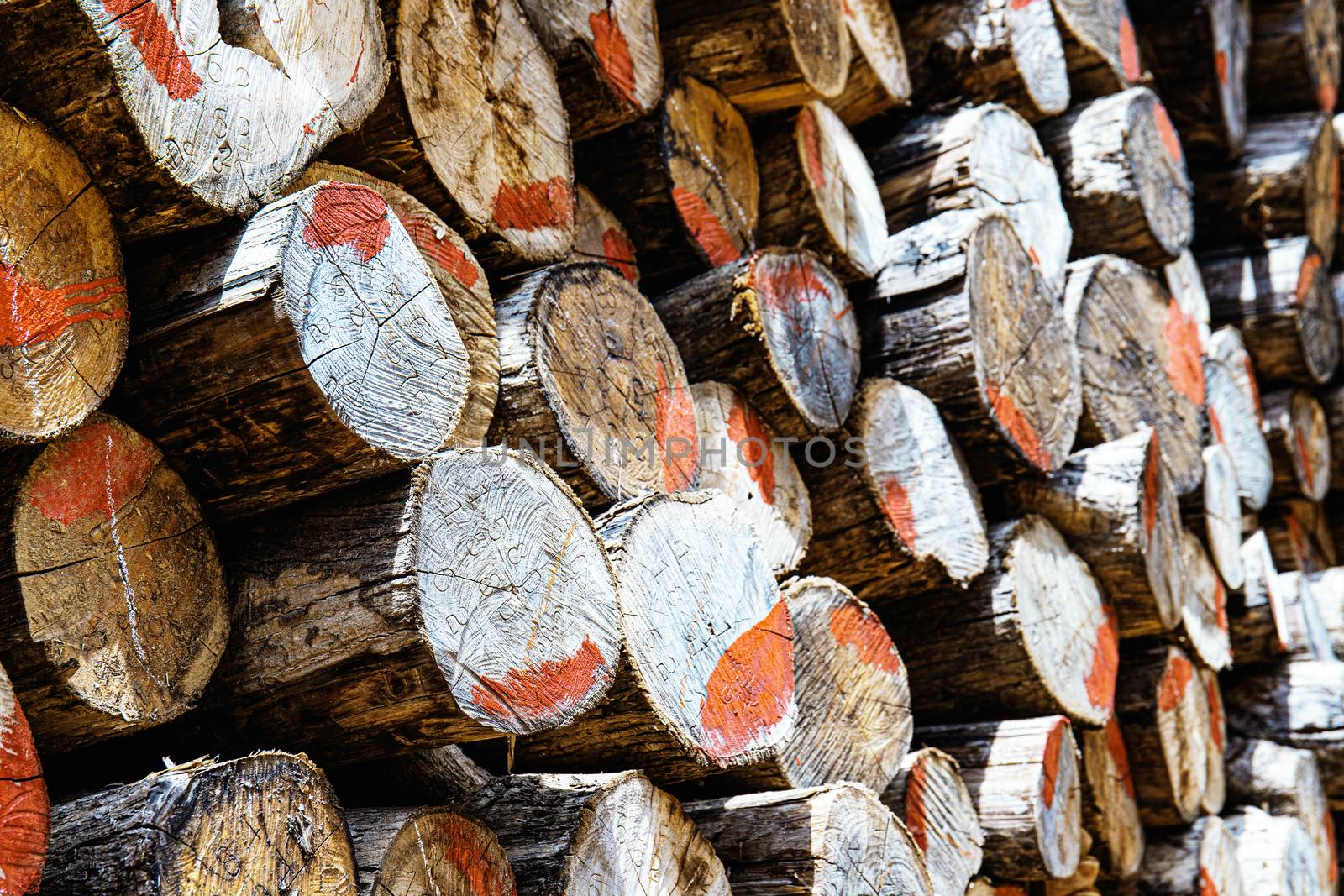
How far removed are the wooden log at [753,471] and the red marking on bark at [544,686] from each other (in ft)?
1.77

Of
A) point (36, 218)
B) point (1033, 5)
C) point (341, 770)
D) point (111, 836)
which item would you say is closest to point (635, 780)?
point (341, 770)

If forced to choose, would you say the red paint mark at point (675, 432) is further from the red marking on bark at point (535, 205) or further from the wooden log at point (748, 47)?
the wooden log at point (748, 47)

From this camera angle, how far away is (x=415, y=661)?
1259mm

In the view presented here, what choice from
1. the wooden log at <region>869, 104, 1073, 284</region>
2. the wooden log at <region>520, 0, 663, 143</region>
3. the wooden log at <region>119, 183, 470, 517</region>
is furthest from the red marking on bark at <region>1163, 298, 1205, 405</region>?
the wooden log at <region>119, 183, 470, 517</region>

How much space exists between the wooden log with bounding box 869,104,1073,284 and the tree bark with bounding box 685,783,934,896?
4.39 feet

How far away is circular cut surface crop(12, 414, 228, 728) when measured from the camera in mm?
1142

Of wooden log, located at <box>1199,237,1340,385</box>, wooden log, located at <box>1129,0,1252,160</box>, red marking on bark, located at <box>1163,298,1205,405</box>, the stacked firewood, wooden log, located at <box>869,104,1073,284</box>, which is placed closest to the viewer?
the stacked firewood

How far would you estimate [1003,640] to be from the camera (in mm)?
2369

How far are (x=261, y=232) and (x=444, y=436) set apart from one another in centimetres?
29

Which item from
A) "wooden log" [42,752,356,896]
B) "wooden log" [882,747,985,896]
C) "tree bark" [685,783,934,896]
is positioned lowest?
"wooden log" [882,747,985,896]

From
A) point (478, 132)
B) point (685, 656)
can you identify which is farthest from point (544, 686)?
point (478, 132)

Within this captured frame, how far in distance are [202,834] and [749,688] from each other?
0.81 metres

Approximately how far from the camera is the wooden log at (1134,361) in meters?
3.01

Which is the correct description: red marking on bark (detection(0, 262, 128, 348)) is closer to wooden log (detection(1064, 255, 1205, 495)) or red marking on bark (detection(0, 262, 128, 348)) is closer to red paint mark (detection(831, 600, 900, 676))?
red paint mark (detection(831, 600, 900, 676))
